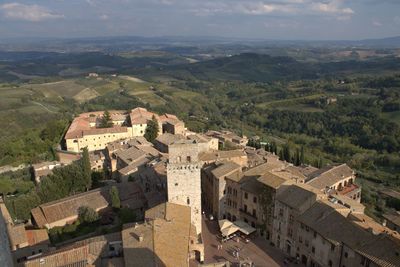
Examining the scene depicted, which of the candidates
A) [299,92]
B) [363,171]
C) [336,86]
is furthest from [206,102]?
[363,171]

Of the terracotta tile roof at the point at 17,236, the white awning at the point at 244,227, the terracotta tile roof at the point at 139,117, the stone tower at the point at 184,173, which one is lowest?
the white awning at the point at 244,227

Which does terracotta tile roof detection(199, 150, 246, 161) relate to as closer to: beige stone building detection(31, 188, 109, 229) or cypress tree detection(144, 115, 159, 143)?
beige stone building detection(31, 188, 109, 229)

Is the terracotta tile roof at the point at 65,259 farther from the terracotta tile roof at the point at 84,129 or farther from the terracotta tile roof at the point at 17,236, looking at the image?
the terracotta tile roof at the point at 84,129

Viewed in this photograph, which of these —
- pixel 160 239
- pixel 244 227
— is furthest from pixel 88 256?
pixel 244 227

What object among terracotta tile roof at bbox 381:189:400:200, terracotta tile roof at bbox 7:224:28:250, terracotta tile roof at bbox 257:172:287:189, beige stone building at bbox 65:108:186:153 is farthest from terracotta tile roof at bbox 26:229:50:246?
terracotta tile roof at bbox 381:189:400:200

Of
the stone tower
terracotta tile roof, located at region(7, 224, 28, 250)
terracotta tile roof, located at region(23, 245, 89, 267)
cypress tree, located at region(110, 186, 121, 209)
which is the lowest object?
terracotta tile roof, located at region(7, 224, 28, 250)

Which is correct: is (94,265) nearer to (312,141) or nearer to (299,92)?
(312,141)

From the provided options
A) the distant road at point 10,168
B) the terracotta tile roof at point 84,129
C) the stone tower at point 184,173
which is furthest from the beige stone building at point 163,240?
the distant road at point 10,168

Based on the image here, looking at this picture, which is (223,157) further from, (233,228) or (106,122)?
(106,122)
